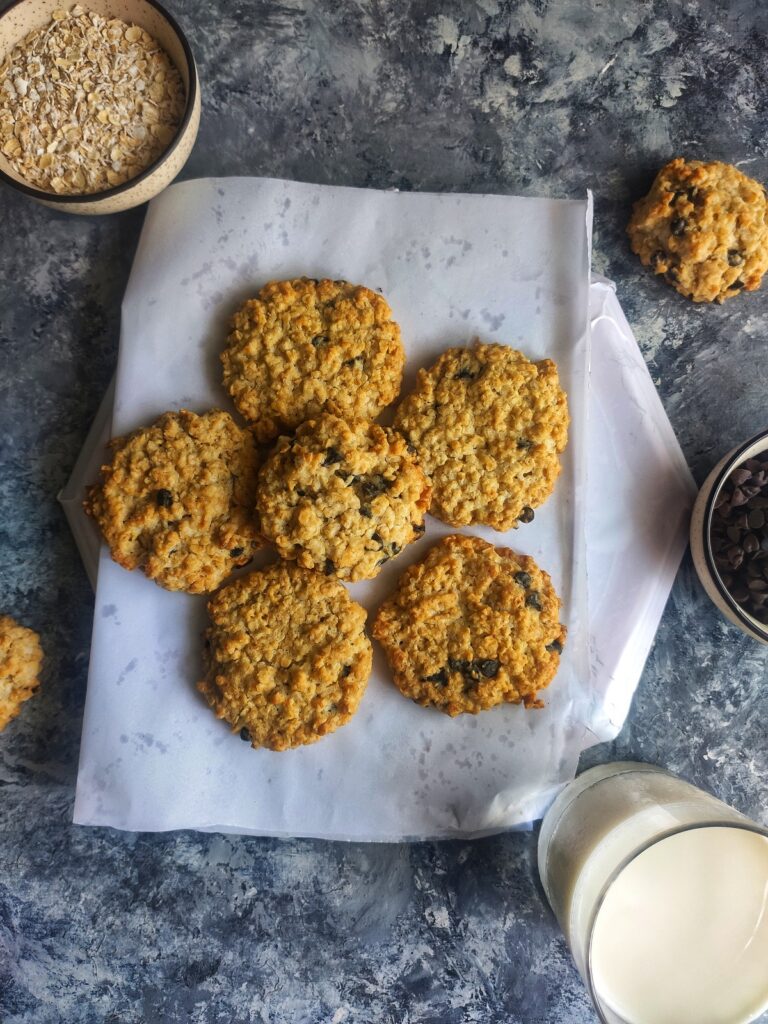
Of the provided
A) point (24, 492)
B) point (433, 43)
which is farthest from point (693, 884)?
point (433, 43)

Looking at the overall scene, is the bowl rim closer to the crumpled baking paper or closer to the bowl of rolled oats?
the crumpled baking paper

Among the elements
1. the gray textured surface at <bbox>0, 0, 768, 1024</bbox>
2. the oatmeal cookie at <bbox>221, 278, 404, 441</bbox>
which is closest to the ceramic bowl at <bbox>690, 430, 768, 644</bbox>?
the gray textured surface at <bbox>0, 0, 768, 1024</bbox>

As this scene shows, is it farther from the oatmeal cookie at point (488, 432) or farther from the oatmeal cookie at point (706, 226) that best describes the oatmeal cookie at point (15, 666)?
the oatmeal cookie at point (706, 226)

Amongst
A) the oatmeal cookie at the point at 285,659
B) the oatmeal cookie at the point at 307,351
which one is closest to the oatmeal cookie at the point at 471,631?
the oatmeal cookie at the point at 285,659

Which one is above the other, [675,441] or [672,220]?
[672,220]

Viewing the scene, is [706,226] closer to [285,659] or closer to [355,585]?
[355,585]

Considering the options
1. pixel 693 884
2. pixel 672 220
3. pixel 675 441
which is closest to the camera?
pixel 693 884

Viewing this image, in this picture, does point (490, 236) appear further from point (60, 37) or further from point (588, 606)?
point (60, 37)
